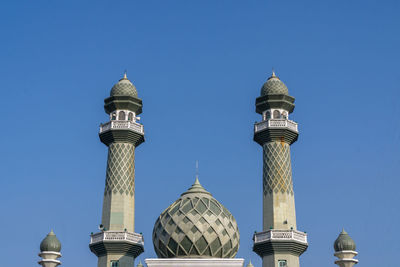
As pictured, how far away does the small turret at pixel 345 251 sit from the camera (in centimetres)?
4581

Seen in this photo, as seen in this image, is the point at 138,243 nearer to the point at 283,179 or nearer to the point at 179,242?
the point at 283,179

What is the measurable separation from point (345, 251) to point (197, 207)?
12927mm

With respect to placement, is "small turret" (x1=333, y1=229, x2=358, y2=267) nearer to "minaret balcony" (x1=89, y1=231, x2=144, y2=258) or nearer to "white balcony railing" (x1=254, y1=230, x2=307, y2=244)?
"white balcony railing" (x1=254, y1=230, x2=307, y2=244)

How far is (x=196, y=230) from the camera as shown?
3672 centimetres

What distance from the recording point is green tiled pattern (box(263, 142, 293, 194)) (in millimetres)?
51719

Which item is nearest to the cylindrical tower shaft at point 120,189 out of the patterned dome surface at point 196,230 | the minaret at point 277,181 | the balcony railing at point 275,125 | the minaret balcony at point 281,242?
the minaret at point 277,181

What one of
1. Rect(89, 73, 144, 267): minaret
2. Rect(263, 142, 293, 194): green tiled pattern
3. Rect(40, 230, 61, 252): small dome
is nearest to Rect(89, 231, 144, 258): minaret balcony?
Rect(89, 73, 144, 267): minaret

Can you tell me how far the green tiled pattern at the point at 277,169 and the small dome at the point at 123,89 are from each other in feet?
38.7

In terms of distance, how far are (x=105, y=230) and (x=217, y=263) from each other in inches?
715

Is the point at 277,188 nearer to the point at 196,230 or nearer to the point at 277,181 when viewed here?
the point at 277,181

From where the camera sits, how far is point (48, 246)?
150 feet

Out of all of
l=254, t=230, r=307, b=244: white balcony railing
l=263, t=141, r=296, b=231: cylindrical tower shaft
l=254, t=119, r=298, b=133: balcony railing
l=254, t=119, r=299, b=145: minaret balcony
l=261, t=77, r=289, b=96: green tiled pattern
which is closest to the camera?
l=254, t=230, r=307, b=244: white balcony railing

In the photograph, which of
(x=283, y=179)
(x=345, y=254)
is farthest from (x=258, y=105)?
(x=345, y=254)

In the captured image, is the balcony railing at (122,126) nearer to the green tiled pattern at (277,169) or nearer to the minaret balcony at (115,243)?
the minaret balcony at (115,243)
